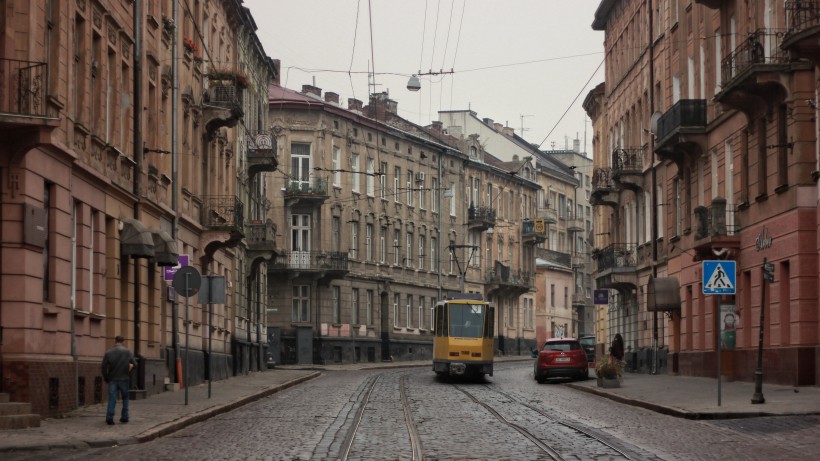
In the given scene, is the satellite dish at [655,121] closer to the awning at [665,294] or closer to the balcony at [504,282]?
the awning at [665,294]

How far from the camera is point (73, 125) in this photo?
25.5 m

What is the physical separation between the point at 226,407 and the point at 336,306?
1705 inches

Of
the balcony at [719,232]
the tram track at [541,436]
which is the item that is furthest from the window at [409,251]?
the tram track at [541,436]

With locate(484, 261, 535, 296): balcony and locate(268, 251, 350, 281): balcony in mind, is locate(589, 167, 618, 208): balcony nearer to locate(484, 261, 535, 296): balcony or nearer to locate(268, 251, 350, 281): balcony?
locate(268, 251, 350, 281): balcony

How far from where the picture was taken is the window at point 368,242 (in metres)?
74.6

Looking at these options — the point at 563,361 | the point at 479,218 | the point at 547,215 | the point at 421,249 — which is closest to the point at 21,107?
the point at 563,361

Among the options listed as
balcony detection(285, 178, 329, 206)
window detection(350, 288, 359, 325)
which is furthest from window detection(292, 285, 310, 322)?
balcony detection(285, 178, 329, 206)

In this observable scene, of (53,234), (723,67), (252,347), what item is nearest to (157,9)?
(53,234)

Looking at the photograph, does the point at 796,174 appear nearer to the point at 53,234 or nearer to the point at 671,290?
the point at 671,290

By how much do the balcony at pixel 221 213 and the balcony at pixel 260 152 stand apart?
7.18 metres

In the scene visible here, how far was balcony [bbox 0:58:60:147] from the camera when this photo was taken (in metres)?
21.1

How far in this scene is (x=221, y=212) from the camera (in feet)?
146

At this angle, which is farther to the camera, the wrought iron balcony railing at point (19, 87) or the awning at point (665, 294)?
the awning at point (665, 294)

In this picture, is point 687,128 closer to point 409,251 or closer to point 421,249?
point 409,251
